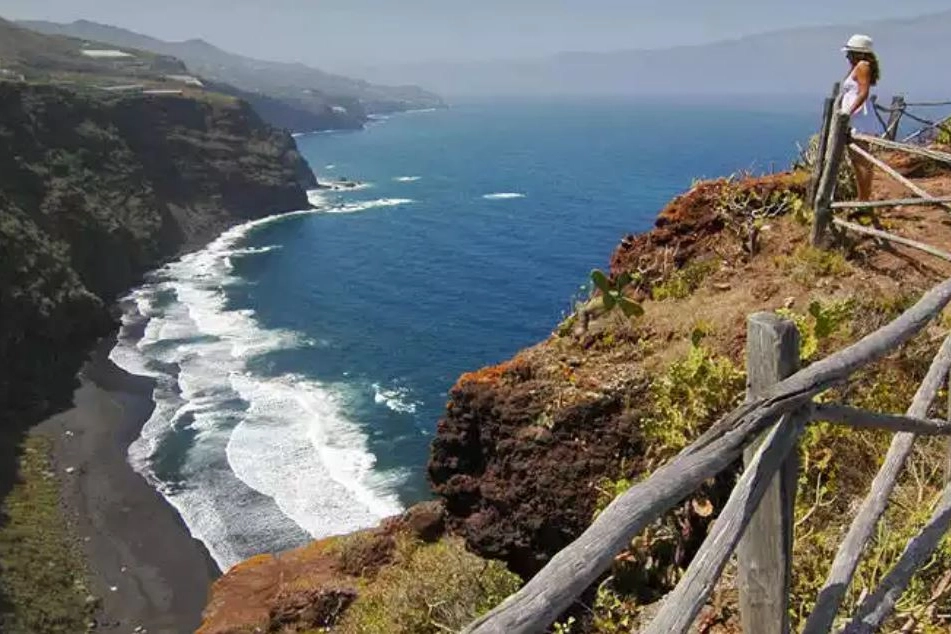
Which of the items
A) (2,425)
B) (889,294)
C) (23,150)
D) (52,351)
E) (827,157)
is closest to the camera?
(889,294)

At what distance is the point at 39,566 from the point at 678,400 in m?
27.8

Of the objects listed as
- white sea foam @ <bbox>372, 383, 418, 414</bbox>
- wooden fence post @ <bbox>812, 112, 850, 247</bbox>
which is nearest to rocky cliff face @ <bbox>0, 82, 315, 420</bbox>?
white sea foam @ <bbox>372, 383, 418, 414</bbox>

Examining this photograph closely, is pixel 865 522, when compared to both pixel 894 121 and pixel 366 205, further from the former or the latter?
pixel 366 205

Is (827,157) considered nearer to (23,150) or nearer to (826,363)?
(826,363)

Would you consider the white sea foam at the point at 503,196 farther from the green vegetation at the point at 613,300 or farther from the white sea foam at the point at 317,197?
the green vegetation at the point at 613,300

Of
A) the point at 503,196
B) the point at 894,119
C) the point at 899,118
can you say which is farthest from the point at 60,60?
the point at 894,119

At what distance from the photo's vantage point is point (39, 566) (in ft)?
92.6

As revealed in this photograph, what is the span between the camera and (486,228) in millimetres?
83750

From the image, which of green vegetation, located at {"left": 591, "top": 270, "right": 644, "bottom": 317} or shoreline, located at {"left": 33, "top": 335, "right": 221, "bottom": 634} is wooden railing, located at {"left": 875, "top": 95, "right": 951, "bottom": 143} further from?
shoreline, located at {"left": 33, "top": 335, "right": 221, "bottom": 634}

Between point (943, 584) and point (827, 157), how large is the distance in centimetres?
609

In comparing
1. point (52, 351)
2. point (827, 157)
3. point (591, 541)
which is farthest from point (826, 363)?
point (52, 351)

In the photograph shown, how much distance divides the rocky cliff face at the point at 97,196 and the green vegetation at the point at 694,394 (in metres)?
43.1

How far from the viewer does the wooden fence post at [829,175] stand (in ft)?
29.9

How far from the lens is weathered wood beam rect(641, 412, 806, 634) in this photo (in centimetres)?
237
